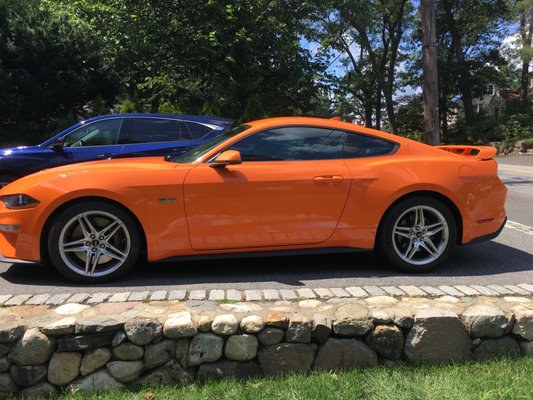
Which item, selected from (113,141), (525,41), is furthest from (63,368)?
(525,41)

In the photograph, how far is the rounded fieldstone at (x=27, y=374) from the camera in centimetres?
287

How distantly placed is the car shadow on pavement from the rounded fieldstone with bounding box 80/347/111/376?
A: 2.99 ft

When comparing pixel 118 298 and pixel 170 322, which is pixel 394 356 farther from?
pixel 118 298

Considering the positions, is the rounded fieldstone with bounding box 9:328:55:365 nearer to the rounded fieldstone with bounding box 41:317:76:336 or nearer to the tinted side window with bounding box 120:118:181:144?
the rounded fieldstone with bounding box 41:317:76:336

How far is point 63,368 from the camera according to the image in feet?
9.46

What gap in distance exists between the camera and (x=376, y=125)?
3697cm

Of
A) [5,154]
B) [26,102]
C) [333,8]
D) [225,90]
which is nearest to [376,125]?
[333,8]

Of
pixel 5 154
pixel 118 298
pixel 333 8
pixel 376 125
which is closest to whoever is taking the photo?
pixel 118 298

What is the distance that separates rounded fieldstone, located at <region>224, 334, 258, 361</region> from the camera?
116 inches

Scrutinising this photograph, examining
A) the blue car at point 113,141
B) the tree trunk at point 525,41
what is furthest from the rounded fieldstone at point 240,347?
the tree trunk at point 525,41

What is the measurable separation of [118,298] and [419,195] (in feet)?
8.49

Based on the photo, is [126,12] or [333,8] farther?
[333,8]

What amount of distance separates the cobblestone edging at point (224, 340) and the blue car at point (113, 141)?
4328 millimetres

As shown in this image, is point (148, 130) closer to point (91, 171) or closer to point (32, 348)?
point (91, 171)
